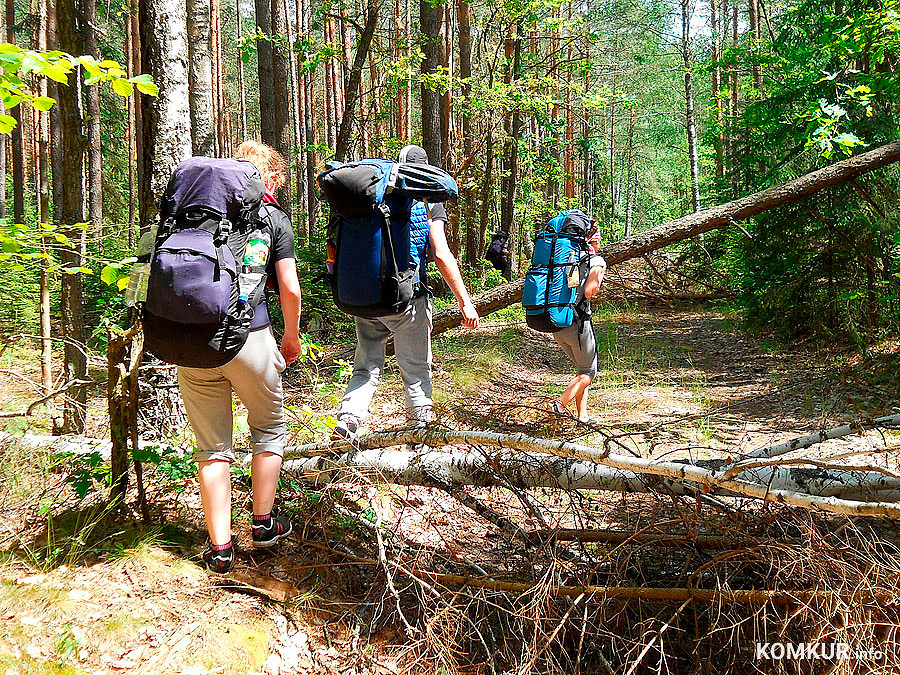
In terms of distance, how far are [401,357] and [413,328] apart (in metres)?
0.21

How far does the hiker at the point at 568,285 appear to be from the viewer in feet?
18.6

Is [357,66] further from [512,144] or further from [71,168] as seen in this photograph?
[71,168]

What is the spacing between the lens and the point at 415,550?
3641 mm

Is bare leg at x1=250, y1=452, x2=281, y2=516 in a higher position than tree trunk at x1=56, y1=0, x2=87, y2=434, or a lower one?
lower

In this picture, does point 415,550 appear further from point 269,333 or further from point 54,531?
point 54,531

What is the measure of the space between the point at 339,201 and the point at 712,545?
271cm

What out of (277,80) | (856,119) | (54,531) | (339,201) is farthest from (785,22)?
(54,531)

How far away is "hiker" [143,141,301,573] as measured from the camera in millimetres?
2652

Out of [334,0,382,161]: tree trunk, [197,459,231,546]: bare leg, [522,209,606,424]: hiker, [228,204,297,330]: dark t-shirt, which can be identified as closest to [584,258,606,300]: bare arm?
[522,209,606,424]: hiker

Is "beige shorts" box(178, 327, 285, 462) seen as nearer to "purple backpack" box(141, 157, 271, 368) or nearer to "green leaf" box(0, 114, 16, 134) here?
"purple backpack" box(141, 157, 271, 368)

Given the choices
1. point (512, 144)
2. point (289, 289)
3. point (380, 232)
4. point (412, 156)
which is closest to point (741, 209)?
point (412, 156)

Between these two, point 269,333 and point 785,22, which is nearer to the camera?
point 269,333

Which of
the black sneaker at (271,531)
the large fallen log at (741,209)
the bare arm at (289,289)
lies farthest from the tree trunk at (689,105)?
the black sneaker at (271,531)

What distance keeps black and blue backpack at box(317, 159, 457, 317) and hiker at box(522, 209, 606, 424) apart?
2.16 meters
